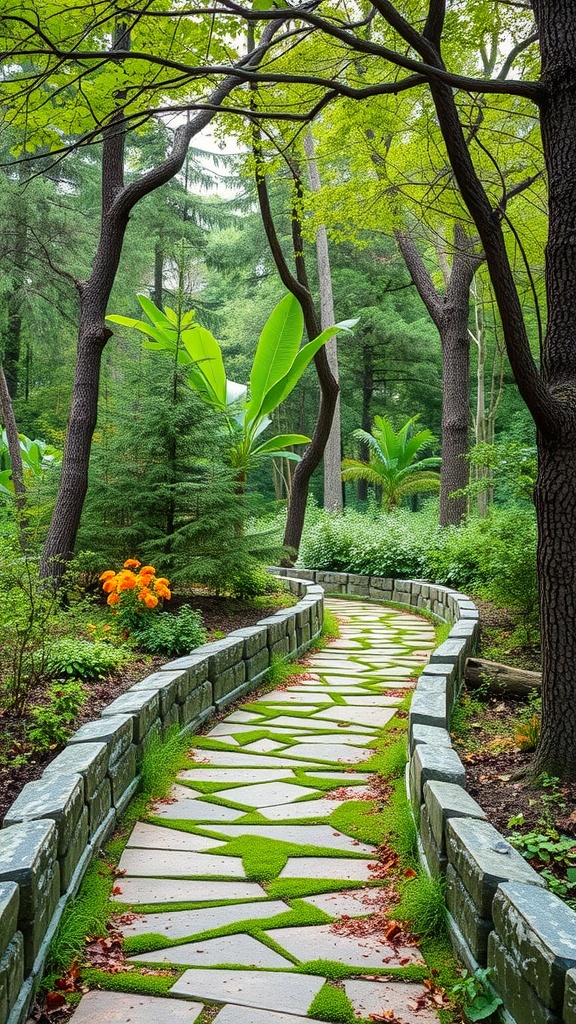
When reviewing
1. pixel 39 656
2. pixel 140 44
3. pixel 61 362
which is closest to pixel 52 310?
pixel 61 362

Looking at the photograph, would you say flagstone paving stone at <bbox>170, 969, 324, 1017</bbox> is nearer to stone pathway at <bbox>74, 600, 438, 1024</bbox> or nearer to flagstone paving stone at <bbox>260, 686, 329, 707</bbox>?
stone pathway at <bbox>74, 600, 438, 1024</bbox>

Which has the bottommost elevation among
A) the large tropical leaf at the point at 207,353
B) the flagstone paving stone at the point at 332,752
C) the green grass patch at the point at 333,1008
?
the flagstone paving stone at the point at 332,752

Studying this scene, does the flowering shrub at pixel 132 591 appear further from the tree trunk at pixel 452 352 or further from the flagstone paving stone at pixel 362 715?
the tree trunk at pixel 452 352

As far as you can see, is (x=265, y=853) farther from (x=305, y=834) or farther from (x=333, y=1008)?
(x=333, y=1008)

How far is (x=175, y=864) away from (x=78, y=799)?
628 mm

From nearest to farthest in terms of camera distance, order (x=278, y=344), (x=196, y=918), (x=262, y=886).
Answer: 1. (x=196, y=918)
2. (x=262, y=886)
3. (x=278, y=344)

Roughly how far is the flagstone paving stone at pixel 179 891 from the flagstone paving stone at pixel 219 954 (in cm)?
31

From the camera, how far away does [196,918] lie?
2764 mm

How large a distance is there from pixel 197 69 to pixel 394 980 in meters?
3.26

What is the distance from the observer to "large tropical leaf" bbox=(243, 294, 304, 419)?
902 cm

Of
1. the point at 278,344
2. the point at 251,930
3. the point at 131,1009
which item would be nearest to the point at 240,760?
the point at 251,930

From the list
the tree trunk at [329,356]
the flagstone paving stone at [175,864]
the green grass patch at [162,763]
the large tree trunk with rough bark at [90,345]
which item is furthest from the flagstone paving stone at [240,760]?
the tree trunk at [329,356]

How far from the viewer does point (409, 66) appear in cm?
306

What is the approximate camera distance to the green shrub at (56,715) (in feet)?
11.4
